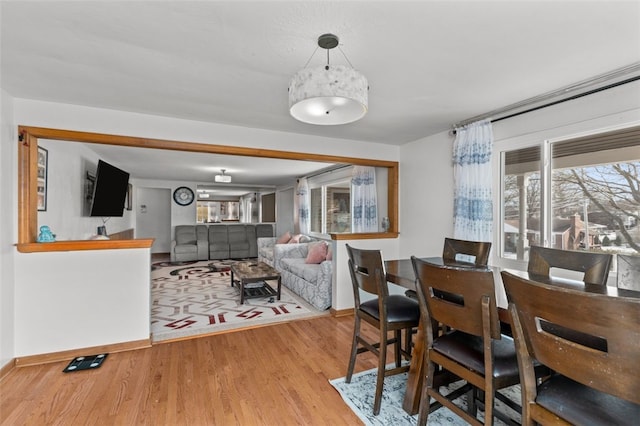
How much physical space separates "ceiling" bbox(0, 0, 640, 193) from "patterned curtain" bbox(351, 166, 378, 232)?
194 cm

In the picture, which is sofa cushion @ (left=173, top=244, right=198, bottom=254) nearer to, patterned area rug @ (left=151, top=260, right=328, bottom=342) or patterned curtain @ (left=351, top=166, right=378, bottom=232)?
patterned area rug @ (left=151, top=260, right=328, bottom=342)

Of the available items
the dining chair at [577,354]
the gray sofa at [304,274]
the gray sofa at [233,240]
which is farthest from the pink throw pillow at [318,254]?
the gray sofa at [233,240]

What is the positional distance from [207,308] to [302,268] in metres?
1.40

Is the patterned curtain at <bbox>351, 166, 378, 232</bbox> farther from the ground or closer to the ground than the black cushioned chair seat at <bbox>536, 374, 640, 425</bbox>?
farther from the ground

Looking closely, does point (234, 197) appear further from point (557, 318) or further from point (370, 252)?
point (557, 318)

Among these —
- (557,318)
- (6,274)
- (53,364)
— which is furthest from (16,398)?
(557,318)

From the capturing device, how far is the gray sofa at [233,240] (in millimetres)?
7961

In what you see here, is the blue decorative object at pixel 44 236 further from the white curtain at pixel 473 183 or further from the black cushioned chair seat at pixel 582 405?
the white curtain at pixel 473 183

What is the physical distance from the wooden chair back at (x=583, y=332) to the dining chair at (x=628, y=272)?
3.94 feet

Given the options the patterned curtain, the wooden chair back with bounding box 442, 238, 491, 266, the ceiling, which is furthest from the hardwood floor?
the ceiling

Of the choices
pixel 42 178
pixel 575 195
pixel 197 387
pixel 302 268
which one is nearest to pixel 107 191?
pixel 42 178

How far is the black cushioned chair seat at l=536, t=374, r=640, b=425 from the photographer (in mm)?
965

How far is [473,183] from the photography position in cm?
295

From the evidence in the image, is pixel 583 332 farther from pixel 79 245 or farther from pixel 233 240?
pixel 233 240
